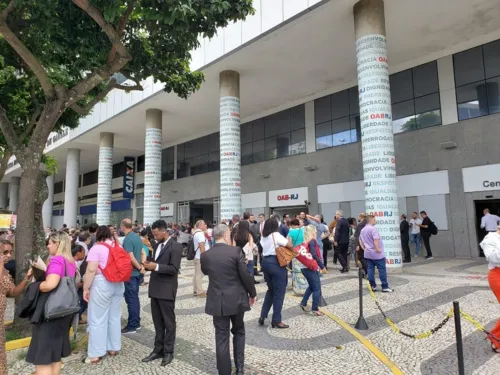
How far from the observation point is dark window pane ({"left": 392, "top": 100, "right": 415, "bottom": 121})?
16.4 meters

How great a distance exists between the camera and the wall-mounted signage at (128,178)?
112 feet

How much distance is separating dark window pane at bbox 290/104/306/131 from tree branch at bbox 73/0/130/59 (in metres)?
15.5

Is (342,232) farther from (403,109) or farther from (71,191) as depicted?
(71,191)

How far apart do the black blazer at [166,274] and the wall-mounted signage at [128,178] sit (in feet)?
102

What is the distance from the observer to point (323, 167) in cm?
1944

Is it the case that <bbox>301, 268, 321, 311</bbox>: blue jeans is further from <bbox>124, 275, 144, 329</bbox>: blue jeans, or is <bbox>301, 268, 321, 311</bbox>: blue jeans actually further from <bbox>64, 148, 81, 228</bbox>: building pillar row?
<bbox>64, 148, 81, 228</bbox>: building pillar row

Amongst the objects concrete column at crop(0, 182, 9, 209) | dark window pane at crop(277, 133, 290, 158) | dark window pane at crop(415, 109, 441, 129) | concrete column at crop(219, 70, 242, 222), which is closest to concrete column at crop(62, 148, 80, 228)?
dark window pane at crop(277, 133, 290, 158)

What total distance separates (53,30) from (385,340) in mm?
7710

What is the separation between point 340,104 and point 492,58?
6.91 metres

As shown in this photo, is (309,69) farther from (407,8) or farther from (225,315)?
(225,315)

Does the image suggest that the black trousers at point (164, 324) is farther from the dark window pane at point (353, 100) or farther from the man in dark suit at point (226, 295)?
the dark window pane at point (353, 100)

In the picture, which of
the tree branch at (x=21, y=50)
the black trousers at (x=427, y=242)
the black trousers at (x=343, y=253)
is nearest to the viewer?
the tree branch at (x=21, y=50)

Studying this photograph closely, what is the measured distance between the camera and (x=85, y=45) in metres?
7.12

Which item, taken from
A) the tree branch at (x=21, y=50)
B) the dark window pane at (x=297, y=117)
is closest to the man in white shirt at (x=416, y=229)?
the dark window pane at (x=297, y=117)
